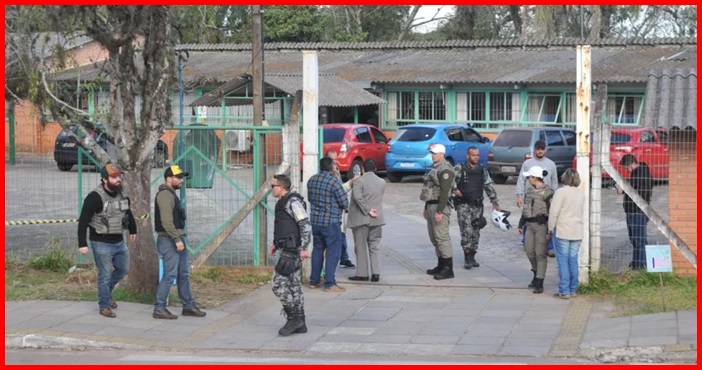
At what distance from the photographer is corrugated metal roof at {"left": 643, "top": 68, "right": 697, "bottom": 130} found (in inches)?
476

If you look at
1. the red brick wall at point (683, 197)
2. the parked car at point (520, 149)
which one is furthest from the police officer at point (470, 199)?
the parked car at point (520, 149)

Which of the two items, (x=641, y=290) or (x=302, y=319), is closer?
(x=302, y=319)

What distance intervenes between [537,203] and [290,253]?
359cm

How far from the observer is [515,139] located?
27.1 meters

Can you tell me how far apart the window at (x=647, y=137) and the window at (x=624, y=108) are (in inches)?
689

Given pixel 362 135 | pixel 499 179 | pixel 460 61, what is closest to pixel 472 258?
pixel 499 179

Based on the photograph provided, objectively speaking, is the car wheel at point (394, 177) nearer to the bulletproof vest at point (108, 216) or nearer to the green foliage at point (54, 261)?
the green foliage at point (54, 261)

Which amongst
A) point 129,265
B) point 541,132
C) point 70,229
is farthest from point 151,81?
point 541,132

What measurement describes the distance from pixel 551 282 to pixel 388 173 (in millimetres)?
15291

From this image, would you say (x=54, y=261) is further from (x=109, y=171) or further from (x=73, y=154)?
(x=109, y=171)

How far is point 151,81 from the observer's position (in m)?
11.8

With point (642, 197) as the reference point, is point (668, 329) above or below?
below

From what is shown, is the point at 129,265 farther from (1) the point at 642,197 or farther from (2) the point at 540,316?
(1) the point at 642,197

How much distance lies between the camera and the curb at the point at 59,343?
10.1 m
